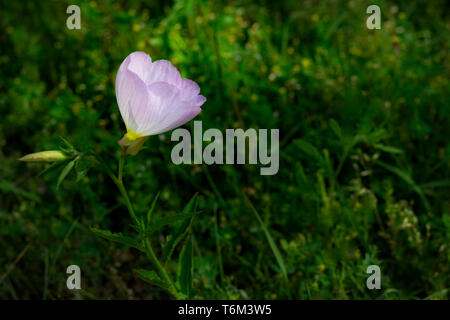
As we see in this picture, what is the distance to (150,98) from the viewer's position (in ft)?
3.84

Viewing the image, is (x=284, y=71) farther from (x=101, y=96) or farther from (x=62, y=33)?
(x=62, y=33)

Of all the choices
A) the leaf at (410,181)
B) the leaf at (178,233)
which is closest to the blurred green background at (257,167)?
the leaf at (410,181)

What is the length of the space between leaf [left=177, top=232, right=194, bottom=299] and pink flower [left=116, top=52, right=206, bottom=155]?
1.27ft

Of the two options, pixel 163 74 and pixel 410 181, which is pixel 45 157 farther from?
pixel 410 181

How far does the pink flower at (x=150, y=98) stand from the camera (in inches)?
45.8

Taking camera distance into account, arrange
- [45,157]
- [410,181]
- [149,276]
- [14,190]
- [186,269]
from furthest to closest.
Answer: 1. [14,190]
2. [410,181]
3. [186,269]
4. [149,276]
5. [45,157]

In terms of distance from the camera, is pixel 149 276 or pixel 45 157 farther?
pixel 149 276

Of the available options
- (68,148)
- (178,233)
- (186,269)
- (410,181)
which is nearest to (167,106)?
(68,148)

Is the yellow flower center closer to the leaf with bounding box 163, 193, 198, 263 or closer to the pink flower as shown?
the pink flower

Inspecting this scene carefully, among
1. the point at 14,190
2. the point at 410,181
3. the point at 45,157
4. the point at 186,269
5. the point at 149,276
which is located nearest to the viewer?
the point at 45,157

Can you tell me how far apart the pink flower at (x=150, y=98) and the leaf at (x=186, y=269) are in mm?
387

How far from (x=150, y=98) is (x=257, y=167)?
1.08 metres

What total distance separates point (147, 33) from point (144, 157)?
84cm

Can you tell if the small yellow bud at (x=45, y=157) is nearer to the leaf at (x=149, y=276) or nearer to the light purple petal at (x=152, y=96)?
the light purple petal at (x=152, y=96)
